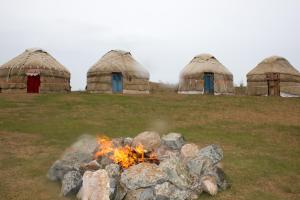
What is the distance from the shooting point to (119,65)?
30500 millimetres

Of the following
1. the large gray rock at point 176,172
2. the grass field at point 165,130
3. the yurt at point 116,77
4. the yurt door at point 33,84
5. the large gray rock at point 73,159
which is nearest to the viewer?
the large gray rock at point 176,172

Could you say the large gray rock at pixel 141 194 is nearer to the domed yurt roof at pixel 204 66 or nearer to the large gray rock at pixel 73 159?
the large gray rock at pixel 73 159

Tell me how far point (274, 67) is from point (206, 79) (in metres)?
6.48

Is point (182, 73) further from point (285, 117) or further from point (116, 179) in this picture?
point (116, 179)

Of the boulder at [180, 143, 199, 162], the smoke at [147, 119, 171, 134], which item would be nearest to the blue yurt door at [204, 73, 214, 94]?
the smoke at [147, 119, 171, 134]

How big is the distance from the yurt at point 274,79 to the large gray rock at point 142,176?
2495 centimetres

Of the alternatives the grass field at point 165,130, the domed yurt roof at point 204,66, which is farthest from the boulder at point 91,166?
the domed yurt roof at point 204,66

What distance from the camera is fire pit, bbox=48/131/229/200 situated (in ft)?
25.9

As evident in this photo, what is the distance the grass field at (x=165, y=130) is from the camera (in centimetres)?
943

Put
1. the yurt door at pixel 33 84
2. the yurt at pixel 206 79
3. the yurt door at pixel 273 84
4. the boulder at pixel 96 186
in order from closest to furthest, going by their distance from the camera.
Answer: the boulder at pixel 96 186, the yurt door at pixel 33 84, the yurt door at pixel 273 84, the yurt at pixel 206 79

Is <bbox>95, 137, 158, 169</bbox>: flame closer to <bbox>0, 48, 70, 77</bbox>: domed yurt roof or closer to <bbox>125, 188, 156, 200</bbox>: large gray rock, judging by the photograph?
<bbox>125, 188, 156, 200</bbox>: large gray rock

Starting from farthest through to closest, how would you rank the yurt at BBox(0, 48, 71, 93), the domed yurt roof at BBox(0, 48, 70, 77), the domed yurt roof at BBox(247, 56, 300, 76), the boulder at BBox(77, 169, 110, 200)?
the domed yurt roof at BBox(247, 56, 300, 76), the domed yurt roof at BBox(0, 48, 70, 77), the yurt at BBox(0, 48, 71, 93), the boulder at BBox(77, 169, 110, 200)

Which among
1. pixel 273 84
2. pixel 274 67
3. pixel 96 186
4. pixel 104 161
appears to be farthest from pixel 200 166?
pixel 274 67

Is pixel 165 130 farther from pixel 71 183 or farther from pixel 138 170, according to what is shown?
pixel 71 183
